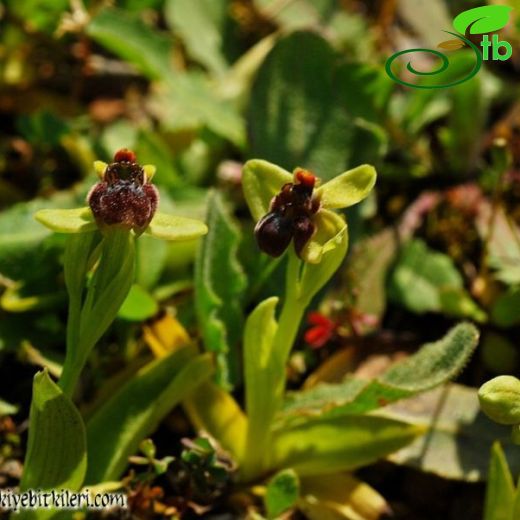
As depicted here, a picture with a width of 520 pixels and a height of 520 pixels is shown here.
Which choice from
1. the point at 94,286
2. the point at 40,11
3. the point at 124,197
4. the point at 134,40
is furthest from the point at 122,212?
the point at 40,11

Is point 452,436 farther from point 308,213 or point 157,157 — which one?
point 157,157

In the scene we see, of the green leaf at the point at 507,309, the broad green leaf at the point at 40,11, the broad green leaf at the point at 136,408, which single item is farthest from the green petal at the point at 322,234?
the broad green leaf at the point at 40,11

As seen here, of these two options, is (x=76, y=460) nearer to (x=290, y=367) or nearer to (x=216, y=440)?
(x=216, y=440)

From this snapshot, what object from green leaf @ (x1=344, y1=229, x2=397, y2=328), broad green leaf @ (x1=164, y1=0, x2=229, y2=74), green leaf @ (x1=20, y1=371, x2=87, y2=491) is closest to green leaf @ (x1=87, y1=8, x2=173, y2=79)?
broad green leaf @ (x1=164, y1=0, x2=229, y2=74)

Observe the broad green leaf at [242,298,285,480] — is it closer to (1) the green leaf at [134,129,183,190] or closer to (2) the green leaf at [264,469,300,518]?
(2) the green leaf at [264,469,300,518]

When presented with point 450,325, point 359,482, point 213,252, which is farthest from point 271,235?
point 450,325

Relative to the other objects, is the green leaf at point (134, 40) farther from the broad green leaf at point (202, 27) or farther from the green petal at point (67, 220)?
the green petal at point (67, 220)
